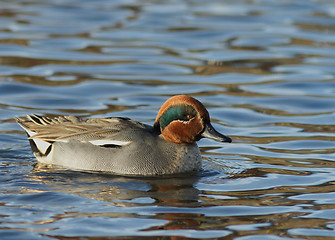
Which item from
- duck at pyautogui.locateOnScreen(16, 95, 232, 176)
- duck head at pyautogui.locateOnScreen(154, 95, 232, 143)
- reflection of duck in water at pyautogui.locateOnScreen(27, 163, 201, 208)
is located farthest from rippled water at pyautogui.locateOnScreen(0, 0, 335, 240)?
duck head at pyautogui.locateOnScreen(154, 95, 232, 143)

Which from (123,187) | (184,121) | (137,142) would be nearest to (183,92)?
(184,121)

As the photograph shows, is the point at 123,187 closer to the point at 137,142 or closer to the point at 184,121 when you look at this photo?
the point at 137,142

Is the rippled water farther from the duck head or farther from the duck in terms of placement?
the duck head

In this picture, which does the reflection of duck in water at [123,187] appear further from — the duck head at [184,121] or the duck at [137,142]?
the duck head at [184,121]

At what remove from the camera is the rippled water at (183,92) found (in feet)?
22.6

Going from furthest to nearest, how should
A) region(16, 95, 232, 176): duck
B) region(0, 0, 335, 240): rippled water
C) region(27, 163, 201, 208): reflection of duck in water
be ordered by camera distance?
region(16, 95, 232, 176): duck, region(27, 163, 201, 208): reflection of duck in water, region(0, 0, 335, 240): rippled water

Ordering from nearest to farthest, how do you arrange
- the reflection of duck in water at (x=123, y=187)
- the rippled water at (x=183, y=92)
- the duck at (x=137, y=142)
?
the rippled water at (x=183, y=92) → the reflection of duck in water at (x=123, y=187) → the duck at (x=137, y=142)

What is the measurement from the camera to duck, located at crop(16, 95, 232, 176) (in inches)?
331

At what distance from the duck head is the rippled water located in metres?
0.45

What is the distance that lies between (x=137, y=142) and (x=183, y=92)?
4.56m

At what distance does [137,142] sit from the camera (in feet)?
27.6

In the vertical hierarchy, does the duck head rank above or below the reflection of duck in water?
above

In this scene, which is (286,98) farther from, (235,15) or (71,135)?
(235,15)

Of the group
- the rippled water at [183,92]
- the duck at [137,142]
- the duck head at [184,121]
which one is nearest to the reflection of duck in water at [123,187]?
the rippled water at [183,92]
